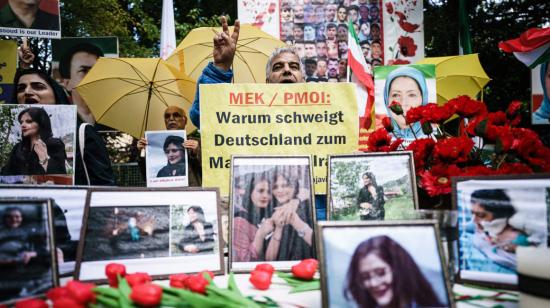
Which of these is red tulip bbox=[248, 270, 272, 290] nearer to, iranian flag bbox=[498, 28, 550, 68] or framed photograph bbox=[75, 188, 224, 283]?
framed photograph bbox=[75, 188, 224, 283]

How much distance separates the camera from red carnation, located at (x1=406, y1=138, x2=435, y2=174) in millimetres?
1385

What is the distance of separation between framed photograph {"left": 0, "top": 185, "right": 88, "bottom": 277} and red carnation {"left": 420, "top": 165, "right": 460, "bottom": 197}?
100 centimetres

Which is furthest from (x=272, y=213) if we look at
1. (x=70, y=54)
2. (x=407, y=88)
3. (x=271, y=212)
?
(x=70, y=54)

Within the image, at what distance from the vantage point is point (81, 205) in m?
1.33

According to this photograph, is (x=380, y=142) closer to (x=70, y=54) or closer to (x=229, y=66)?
(x=229, y=66)

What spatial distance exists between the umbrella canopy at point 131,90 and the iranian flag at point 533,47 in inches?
145

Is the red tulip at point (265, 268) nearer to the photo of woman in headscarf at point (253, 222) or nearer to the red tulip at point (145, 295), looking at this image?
the photo of woman in headscarf at point (253, 222)

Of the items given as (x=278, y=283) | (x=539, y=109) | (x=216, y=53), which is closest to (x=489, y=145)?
(x=278, y=283)

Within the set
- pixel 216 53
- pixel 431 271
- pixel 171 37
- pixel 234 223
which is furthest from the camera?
pixel 171 37

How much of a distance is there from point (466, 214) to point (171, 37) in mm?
4727

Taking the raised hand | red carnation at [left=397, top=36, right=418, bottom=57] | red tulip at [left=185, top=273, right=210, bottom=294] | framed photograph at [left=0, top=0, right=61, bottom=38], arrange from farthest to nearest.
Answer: red carnation at [left=397, top=36, right=418, bottom=57], framed photograph at [left=0, top=0, right=61, bottom=38], the raised hand, red tulip at [left=185, top=273, right=210, bottom=294]

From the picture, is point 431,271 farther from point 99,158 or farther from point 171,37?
point 171,37

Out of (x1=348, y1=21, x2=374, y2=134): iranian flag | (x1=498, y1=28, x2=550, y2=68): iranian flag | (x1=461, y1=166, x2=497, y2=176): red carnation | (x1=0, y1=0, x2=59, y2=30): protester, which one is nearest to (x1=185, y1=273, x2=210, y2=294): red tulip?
(x1=461, y1=166, x2=497, y2=176): red carnation

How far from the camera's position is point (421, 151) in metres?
1.38
